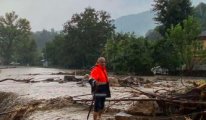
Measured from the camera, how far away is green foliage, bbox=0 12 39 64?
14700 cm

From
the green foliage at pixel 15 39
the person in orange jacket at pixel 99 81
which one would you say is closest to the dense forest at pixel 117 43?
the green foliage at pixel 15 39

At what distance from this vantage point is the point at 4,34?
148 meters

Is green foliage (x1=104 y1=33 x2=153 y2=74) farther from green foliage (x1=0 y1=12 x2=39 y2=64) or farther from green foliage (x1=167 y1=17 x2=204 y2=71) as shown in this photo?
green foliage (x1=0 y1=12 x2=39 y2=64)

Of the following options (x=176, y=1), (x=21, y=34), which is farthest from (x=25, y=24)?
(x=176, y=1)

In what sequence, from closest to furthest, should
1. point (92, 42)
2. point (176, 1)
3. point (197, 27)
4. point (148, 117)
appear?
point (148, 117)
point (197, 27)
point (176, 1)
point (92, 42)

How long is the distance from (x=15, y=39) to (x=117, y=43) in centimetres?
8155

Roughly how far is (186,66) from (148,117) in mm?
51464

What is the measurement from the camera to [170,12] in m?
72.8

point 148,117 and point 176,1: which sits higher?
point 176,1

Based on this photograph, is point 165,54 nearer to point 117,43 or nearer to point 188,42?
point 188,42

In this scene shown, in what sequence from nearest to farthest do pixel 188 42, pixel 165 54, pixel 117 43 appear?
pixel 188 42 → pixel 165 54 → pixel 117 43

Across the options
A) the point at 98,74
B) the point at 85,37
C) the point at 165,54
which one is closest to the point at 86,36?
the point at 85,37

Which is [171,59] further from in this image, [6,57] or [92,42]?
[6,57]

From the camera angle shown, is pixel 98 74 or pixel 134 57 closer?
pixel 98 74
